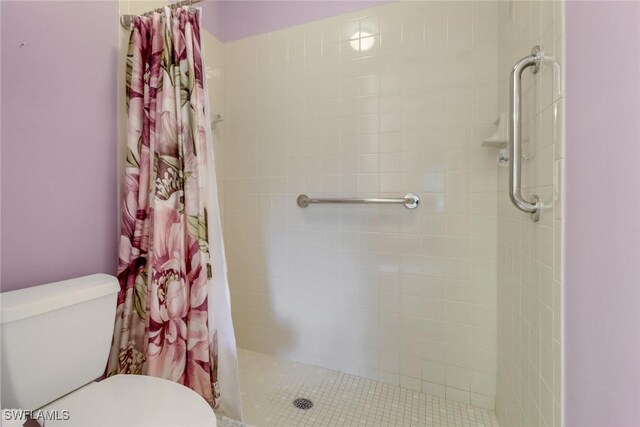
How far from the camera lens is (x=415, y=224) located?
1574mm

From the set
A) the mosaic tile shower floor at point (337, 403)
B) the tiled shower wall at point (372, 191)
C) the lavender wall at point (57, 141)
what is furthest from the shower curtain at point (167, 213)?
the tiled shower wall at point (372, 191)

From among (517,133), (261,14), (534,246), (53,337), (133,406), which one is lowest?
(133,406)

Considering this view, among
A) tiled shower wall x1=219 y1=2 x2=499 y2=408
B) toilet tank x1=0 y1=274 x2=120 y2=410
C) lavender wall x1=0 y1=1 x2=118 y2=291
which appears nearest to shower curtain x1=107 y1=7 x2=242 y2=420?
lavender wall x1=0 y1=1 x2=118 y2=291

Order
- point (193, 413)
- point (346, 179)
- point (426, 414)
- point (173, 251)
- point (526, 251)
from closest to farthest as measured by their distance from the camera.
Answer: point (193, 413) < point (526, 251) < point (173, 251) < point (426, 414) < point (346, 179)

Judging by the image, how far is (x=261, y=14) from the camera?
1.88 m

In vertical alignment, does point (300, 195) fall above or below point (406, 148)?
below

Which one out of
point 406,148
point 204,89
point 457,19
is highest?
point 457,19

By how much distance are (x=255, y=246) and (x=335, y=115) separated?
94 centimetres

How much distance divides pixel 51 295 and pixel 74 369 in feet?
0.83

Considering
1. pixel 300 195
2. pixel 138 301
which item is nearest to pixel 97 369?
pixel 138 301

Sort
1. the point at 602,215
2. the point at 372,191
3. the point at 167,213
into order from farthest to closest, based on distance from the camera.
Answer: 1. the point at 372,191
2. the point at 167,213
3. the point at 602,215

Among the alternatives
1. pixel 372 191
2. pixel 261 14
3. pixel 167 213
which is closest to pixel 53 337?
pixel 167 213

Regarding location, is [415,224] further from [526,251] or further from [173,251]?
[173,251]

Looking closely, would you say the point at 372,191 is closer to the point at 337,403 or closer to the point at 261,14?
the point at 337,403
